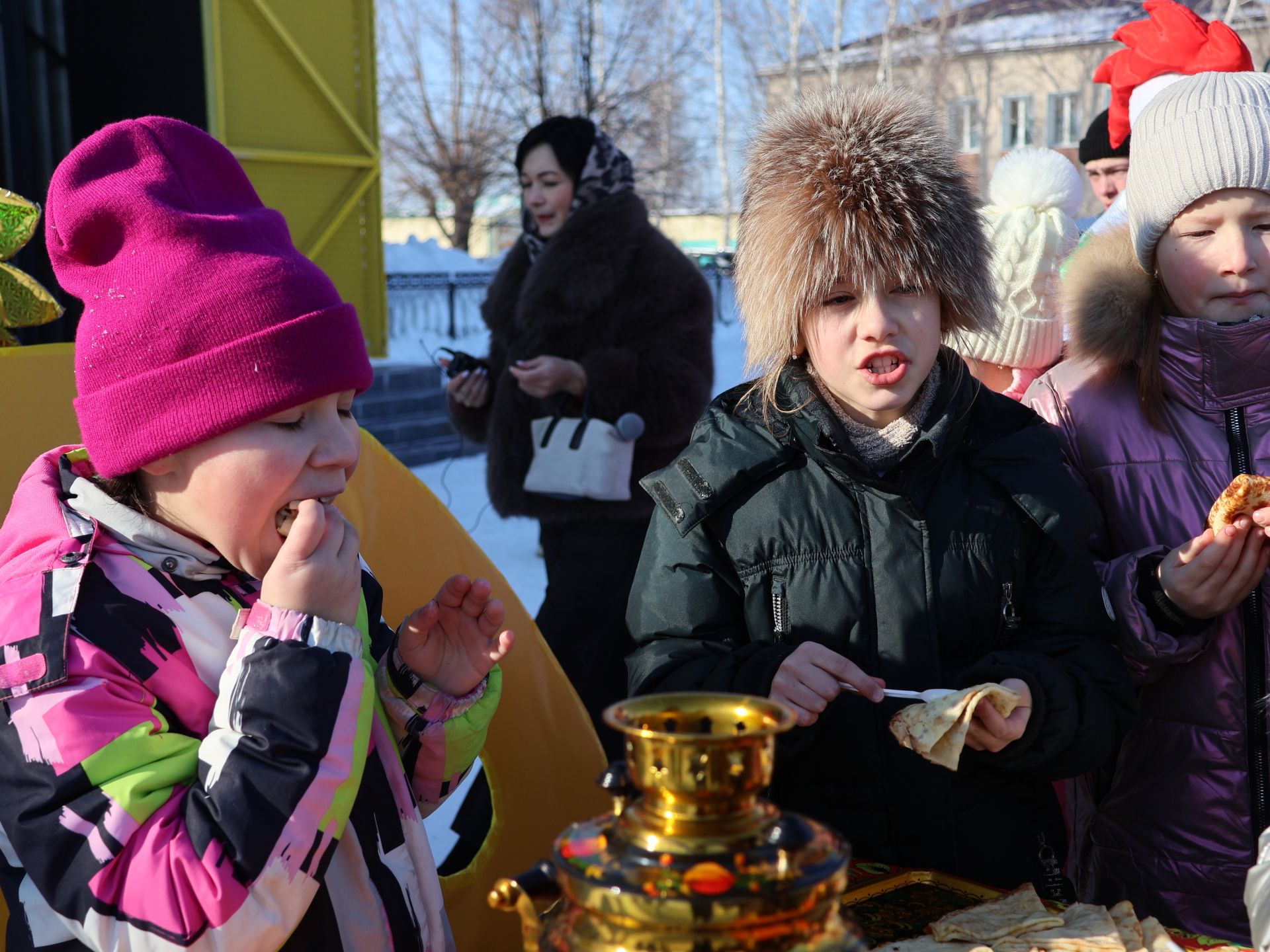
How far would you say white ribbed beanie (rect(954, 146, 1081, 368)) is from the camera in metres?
3.14

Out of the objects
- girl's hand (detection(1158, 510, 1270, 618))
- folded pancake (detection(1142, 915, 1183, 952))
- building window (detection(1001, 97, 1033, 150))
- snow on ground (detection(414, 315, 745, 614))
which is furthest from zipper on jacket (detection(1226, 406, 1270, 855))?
building window (detection(1001, 97, 1033, 150))

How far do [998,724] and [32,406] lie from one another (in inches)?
60.7

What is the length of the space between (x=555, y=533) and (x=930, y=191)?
2.33m

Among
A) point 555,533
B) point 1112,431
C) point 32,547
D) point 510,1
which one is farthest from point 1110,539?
point 510,1

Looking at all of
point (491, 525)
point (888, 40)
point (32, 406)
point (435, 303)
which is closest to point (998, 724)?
point (32, 406)

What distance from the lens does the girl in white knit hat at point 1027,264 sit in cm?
314

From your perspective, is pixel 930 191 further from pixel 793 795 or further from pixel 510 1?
pixel 510 1

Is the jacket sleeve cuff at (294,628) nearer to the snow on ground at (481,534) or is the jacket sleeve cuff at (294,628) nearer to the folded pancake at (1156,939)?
the folded pancake at (1156,939)

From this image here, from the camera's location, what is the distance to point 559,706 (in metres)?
2.14

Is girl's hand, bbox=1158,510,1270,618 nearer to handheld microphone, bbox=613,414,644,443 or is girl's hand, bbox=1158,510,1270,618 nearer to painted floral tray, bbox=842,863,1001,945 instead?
painted floral tray, bbox=842,863,1001,945

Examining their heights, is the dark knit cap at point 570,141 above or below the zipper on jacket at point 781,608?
above

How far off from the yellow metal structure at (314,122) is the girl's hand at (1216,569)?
6.11 m

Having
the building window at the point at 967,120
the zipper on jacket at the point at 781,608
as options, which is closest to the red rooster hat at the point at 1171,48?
the zipper on jacket at the point at 781,608

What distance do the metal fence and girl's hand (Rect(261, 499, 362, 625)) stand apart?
41.9ft
